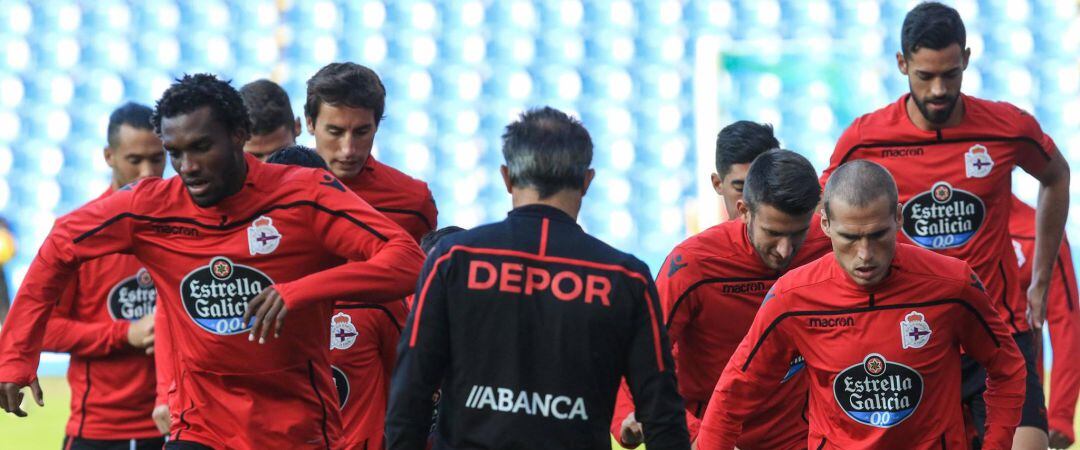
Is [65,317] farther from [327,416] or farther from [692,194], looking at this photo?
[692,194]

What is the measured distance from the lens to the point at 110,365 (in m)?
5.75

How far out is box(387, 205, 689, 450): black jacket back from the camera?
320cm

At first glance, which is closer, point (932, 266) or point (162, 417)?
point (932, 266)

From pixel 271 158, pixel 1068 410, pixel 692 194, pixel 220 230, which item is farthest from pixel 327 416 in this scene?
pixel 692 194

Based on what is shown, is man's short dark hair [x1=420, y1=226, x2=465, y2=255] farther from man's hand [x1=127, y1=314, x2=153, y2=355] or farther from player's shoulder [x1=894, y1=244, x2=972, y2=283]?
player's shoulder [x1=894, y1=244, x2=972, y2=283]

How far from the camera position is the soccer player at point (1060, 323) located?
6.46 metres

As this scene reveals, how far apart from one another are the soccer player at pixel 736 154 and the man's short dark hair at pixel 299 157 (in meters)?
1.42

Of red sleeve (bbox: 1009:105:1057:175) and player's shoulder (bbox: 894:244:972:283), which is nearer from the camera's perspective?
player's shoulder (bbox: 894:244:972:283)

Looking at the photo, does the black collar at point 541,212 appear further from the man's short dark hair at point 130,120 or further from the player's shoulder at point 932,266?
the man's short dark hair at point 130,120

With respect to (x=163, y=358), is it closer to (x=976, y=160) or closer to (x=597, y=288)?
(x=597, y=288)

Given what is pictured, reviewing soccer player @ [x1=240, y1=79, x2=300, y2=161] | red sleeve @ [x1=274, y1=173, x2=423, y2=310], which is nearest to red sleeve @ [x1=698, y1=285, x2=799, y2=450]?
red sleeve @ [x1=274, y1=173, x2=423, y2=310]

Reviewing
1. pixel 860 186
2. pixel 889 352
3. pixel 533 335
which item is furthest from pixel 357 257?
Answer: pixel 889 352

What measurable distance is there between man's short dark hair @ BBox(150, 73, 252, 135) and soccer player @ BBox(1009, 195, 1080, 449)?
3714 millimetres

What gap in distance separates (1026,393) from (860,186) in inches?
71.0
